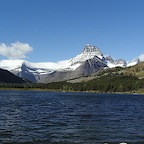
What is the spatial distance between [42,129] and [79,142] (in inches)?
481

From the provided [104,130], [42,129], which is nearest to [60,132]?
[42,129]

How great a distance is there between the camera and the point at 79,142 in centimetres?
4691

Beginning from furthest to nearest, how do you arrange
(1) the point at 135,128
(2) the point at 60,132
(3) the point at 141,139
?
1. (1) the point at 135,128
2. (2) the point at 60,132
3. (3) the point at 141,139

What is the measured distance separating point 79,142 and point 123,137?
26.4ft

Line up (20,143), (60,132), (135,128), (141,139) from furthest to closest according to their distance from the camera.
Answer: (135,128)
(60,132)
(141,139)
(20,143)

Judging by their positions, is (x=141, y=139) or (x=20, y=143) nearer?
(x=20, y=143)

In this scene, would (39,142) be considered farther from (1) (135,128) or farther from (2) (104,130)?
(1) (135,128)

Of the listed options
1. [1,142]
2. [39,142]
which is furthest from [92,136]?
[1,142]

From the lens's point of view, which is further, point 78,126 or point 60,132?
point 78,126

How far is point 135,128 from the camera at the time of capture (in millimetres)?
61562

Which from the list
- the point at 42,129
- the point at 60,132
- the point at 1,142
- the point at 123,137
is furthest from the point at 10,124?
the point at 123,137

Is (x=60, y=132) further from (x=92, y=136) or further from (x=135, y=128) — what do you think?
(x=135, y=128)

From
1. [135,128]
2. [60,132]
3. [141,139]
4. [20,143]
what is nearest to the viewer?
[20,143]

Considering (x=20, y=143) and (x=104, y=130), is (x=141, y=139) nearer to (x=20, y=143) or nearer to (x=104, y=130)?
(x=104, y=130)
